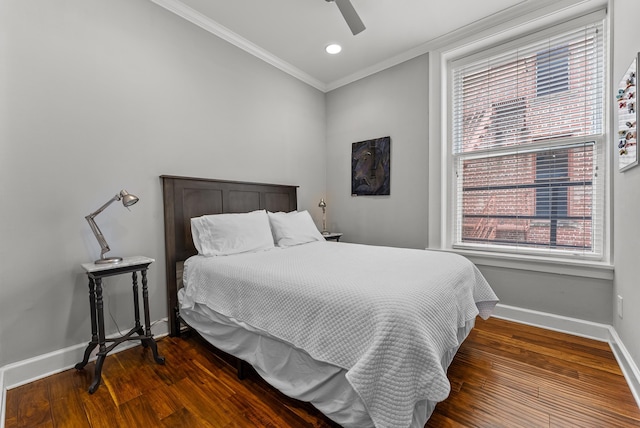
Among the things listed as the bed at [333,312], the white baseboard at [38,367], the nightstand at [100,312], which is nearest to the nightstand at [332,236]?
the bed at [333,312]

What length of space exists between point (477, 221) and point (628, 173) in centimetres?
122

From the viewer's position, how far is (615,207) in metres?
2.12

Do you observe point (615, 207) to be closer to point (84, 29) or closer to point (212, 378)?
point (212, 378)

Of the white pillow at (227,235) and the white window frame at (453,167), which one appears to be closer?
the white window frame at (453,167)

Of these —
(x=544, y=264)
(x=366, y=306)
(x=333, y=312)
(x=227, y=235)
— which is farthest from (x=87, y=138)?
(x=544, y=264)

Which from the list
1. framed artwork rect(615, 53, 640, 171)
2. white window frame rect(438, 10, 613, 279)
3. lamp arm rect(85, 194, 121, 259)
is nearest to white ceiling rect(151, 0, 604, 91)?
white window frame rect(438, 10, 613, 279)

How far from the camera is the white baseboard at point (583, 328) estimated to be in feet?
5.39

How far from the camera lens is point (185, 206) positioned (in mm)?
2521

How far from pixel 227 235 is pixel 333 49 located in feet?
7.71

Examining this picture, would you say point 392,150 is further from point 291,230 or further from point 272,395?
point 272,395

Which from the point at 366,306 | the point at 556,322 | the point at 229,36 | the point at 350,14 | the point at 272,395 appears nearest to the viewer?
the point at 366,306

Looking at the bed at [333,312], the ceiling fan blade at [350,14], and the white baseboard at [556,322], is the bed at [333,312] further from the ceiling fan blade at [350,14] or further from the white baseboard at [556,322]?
Answer: the ceiling fan blade at [350,14]

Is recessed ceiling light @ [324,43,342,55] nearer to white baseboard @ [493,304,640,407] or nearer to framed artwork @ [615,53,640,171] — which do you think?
framed artwork @ [615,53,640,171]

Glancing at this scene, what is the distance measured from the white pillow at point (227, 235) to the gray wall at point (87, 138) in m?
0.36
